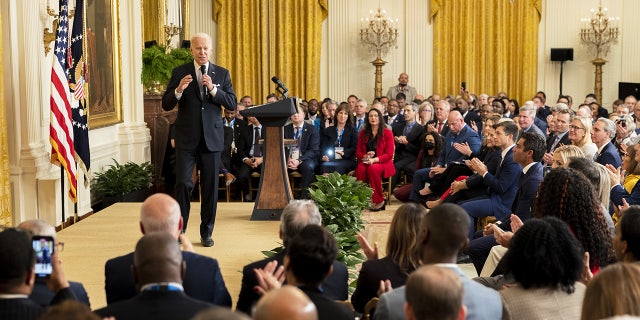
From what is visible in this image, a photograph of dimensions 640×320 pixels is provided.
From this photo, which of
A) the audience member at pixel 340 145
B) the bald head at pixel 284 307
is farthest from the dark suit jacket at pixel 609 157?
the bald head at pixel 284 307

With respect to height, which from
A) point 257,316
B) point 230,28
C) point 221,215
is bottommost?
point 221,215

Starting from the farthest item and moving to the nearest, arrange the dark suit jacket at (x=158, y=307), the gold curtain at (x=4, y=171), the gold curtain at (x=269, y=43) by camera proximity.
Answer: the gold curtain at (x=269, y=43) < the gold curtain at (x=4, y=171) < the dark suit jacket at (x=158, y=307)

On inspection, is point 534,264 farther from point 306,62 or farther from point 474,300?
point 306,62

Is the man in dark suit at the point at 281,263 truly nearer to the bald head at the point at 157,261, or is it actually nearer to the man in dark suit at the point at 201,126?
the bald head at the point at 157,261

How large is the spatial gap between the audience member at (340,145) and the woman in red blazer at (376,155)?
1.86 ft

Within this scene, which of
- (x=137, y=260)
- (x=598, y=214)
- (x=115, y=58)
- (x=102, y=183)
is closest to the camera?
(x=137, y=260)

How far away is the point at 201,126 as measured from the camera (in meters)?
7.89

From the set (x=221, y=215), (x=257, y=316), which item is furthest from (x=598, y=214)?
(x=221, y=215)

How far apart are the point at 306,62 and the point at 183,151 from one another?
11.7 metres

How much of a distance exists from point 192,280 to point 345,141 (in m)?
9.10

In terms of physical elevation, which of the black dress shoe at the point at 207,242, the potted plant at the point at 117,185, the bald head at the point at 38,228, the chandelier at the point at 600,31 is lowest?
the black dress shoe at the point at 207,242

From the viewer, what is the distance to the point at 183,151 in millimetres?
7902

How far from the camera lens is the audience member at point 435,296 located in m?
2.92

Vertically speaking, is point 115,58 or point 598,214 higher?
point 115,58
